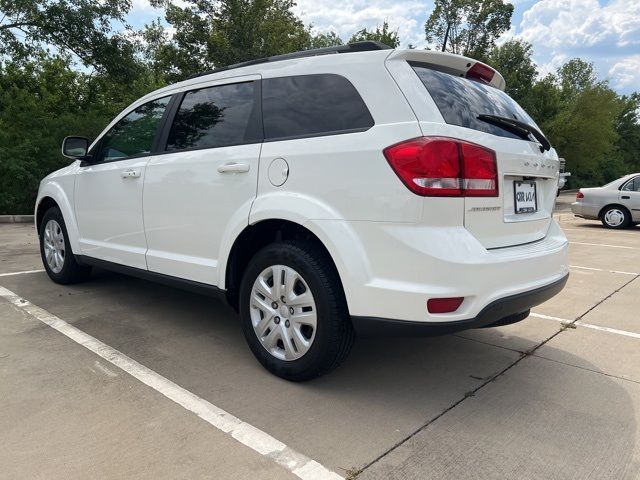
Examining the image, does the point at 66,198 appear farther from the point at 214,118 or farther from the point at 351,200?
the point at 351,200

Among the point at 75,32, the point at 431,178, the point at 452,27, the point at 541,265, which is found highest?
the point at 452,27

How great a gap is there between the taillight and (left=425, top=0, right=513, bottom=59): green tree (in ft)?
85.4

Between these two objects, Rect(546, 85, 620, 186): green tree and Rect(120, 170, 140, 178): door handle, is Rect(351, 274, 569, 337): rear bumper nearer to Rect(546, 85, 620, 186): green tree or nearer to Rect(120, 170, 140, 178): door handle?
Rect(120, 170, 140, 178): door handle

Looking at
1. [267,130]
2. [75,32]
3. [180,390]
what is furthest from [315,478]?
[75,32]

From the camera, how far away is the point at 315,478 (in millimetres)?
2047

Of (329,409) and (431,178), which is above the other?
(431,178)

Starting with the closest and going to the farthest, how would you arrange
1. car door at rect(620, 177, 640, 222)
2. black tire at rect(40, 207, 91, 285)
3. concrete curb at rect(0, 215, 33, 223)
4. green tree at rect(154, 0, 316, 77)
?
black tire at rect(40, 207, 91, 285) < concrete curb at rect(0, 215, 33, 223) < car door at rect(620, 177, 640, 222) < green tree at rect(154, 0, 316, 77)

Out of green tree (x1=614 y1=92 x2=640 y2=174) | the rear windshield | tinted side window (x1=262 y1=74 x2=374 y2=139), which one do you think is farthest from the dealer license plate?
green tree (x1=614 y1=92 x2=640 y2=174)

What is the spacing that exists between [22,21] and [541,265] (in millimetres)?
14946

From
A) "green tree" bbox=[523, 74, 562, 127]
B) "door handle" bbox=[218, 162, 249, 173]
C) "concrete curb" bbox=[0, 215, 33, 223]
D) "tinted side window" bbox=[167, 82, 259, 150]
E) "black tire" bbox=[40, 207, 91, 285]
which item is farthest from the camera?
"green tree" bbox=[523, 74, 562, 127]

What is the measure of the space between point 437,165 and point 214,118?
5.76 feet

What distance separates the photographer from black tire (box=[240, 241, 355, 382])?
2635 millimetres

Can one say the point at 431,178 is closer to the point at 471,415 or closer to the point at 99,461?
the point at 471,415

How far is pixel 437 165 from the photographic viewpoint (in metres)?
2.39
